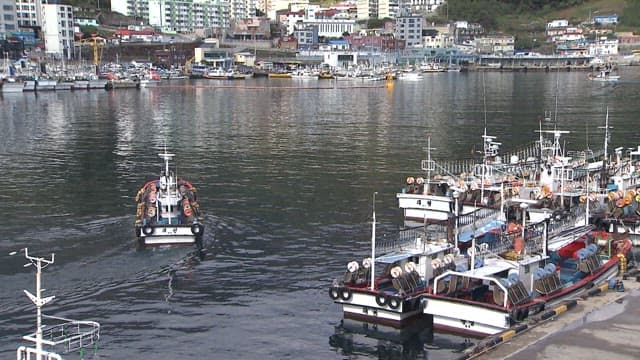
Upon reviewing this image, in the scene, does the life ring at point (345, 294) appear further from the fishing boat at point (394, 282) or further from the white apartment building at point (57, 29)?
the white apartment building at point (57, 29)

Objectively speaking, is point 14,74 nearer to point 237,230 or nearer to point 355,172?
point 355,172

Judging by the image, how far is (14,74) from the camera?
154125mm

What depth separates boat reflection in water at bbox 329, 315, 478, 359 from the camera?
23.6 metres

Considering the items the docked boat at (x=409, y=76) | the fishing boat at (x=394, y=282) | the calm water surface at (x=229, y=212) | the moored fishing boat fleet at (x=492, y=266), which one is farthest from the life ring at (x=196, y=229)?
the docked boat at (x=409, y=76)

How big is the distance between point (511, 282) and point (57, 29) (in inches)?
7218

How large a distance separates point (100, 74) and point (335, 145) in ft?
367

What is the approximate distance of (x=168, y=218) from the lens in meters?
35.8

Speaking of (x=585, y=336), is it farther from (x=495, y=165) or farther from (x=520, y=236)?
(x=495, y=165)

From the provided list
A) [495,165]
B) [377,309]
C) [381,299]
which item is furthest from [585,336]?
[495,165]

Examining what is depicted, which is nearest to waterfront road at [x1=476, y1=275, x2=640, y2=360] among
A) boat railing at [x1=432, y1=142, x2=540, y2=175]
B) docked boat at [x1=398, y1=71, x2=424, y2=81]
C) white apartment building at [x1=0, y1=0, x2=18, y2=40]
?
boat railing at [x1=432, y1=142, x2=540, y2=175]

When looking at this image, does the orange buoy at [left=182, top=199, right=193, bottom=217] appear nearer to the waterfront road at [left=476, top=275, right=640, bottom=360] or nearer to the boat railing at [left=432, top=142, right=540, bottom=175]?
the boat railing at [left=432, top=142, right=540, bottom=175]

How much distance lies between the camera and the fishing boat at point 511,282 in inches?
924

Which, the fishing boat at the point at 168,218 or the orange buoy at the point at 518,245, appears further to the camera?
the fishing boat at the point at 168,218

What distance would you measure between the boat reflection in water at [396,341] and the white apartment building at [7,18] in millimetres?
174232
